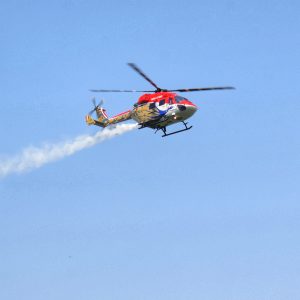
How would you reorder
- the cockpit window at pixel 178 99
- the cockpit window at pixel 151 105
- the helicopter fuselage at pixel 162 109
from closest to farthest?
the helicopter fuselage at pixel 162 109 → the cockpit window at pixel 178 99 → the cockpit window at pixel 151 105

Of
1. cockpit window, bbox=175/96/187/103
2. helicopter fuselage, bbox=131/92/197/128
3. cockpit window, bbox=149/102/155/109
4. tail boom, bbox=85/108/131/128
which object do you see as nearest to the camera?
helicopter fuselage, bbox=131/92/197/128

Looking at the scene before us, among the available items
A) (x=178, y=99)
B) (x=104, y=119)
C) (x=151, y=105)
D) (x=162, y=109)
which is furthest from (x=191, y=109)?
(x=104, y=119)

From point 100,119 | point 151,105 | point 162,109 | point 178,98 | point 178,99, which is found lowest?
point 162,109

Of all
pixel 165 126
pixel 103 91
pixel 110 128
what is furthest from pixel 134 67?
pixel 110 128

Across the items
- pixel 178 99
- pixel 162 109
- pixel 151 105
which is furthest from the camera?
pixel 151 105

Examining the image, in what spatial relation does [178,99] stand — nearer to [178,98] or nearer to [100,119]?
→ [178,98]

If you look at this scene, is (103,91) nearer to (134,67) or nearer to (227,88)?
(134,67)

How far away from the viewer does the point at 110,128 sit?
84875mm

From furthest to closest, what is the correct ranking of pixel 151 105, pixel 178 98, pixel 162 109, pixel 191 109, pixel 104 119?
pixel 104 119, pixel 151 105, pixel 162 109, pixel 178 98, pixel 191 109

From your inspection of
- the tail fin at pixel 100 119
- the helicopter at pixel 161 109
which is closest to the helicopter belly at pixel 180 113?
the helicopter at pixel 161 109

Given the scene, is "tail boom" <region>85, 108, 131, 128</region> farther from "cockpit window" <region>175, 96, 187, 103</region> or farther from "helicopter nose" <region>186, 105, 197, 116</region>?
"helicopter nose" <region>186, 105, 197, 116</region>

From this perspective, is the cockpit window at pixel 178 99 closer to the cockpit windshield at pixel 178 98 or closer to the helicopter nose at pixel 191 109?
the cockpit windshield at pixel 178 98

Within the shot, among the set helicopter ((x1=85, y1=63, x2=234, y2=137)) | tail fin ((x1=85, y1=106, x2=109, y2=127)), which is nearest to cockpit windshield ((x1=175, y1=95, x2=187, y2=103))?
helicopter ((x1=85, y1=63, x2=234, y2=137))

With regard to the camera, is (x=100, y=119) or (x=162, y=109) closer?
(x=162, y=109)
